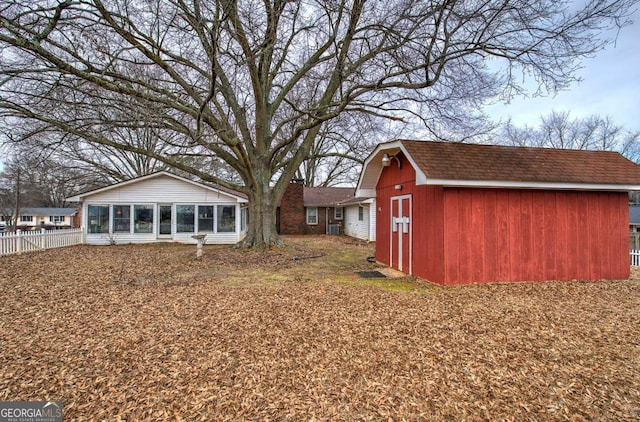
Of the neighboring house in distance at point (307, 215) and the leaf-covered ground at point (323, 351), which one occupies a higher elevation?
the neighboring house in distance at point (307, 215)

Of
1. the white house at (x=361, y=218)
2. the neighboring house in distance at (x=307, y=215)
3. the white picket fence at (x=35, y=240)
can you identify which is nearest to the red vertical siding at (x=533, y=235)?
the white house at (x=361, y=218)

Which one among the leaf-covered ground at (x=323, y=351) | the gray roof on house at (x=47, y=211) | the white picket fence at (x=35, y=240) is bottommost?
the leaf-covered ground at (x=323, y=351)

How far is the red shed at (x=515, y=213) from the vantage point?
6.75 meters

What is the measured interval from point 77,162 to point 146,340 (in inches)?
1035

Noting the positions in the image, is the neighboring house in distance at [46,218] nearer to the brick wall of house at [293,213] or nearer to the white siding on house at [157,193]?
the white siding on house at [157,193]

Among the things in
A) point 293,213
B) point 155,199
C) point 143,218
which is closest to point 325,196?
point 293,213

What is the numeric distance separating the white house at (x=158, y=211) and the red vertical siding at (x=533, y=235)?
37.9 feet

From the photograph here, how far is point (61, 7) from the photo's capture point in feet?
21.9

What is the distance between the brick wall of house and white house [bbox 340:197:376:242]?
323cm

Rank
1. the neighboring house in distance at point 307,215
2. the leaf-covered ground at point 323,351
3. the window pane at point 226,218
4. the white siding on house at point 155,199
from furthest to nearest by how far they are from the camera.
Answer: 1. the neighboring house in distance at point 307,215
2. the window pane at point 226,218
3. the white siding on house at point 155,199
4. the leaf-covered ground at point 323,351

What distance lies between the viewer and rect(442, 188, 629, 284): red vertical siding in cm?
680

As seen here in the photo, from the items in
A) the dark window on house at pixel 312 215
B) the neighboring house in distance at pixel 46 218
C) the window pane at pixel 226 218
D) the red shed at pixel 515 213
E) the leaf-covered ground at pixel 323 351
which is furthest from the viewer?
the neighboring house in distance at pixel 46 218

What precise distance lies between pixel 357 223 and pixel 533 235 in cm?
1358

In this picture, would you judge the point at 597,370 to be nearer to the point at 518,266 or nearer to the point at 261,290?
the point at 518,266
